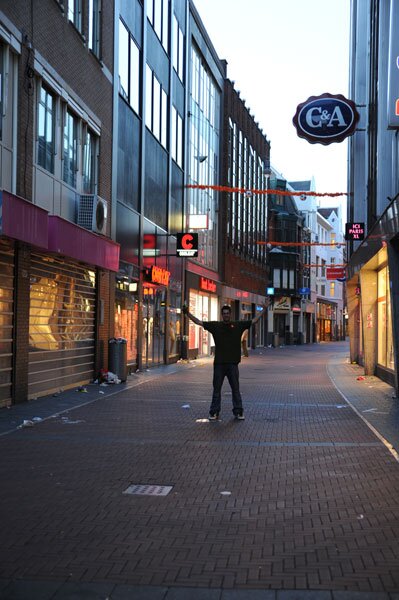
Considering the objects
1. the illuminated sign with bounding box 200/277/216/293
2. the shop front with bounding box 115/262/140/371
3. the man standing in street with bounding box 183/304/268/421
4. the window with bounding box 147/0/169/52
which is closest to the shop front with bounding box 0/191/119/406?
the shop front with bounding box 115/262/140/371

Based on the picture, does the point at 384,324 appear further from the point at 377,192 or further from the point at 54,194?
the point at 54,194

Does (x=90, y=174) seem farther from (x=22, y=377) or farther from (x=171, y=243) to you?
(x=171, y=243)

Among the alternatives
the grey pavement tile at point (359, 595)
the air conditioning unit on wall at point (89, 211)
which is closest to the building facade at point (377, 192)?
the air conditioning unit on wall at point (89, 211)

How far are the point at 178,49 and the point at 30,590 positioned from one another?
27.5 metres

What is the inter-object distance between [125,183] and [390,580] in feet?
58.6

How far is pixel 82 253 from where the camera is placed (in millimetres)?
15414

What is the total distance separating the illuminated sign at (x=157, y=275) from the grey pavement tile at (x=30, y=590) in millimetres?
18801

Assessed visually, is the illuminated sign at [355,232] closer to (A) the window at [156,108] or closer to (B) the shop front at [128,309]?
(A) the window at [156,108]

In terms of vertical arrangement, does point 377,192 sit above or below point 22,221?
above

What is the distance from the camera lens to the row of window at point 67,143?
570 inches

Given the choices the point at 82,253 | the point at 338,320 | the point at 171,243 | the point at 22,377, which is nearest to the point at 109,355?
the point at 82,253

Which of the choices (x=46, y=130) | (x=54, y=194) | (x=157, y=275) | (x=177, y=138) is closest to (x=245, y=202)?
(x=177, y=138)

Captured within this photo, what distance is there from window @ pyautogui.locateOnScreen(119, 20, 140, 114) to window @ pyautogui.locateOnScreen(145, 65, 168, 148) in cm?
114

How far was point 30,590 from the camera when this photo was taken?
423cm
